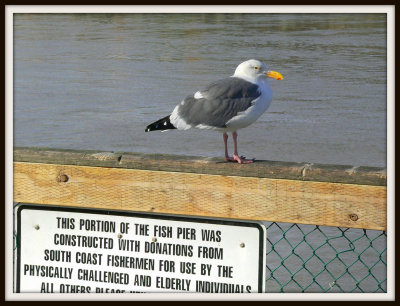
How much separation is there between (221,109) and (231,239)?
1.16 metres

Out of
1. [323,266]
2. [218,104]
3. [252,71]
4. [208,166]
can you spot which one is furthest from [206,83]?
[208,166]

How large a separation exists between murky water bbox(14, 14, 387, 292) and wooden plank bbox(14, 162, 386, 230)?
5.54 feet

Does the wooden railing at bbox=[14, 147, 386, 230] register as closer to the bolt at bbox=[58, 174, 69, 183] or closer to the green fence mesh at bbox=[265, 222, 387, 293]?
the bolt at bbox=[58, 174, 69, 183]

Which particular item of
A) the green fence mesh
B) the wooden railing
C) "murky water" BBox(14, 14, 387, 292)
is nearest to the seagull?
the green fence mesh

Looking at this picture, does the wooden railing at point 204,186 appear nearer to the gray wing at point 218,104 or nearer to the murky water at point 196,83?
the gray wing at point 218,104

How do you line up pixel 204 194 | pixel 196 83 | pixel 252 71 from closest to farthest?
pixel 204 194, pixel 252 71, pixel 196 83

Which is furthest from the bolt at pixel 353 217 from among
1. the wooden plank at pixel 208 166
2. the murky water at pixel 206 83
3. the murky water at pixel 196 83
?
the murky water at pixel 196 83

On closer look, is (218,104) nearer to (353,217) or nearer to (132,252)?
(132,252)

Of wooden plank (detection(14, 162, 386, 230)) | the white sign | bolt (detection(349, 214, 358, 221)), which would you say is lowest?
the white sign

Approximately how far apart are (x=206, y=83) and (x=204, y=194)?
7068mm

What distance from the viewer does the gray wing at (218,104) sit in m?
3.99

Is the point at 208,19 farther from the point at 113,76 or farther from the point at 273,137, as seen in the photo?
the point at 273,137

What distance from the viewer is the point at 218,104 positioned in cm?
399

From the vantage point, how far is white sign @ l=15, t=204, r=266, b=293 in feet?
9.68
